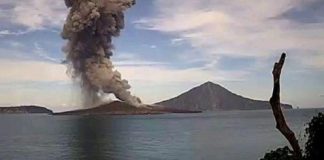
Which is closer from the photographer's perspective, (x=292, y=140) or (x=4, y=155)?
(x=292, y=140)

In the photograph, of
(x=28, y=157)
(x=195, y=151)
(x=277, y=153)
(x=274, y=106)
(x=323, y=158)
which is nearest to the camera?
(x=274, y=106)

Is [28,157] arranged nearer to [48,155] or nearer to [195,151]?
[48,155]

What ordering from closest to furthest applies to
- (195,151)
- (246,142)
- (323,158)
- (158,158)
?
(323,158), (158,158), (195,151), (246,142)

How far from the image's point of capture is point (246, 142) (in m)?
70.4

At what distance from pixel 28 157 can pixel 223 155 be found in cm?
2378

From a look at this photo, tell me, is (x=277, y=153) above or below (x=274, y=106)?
below

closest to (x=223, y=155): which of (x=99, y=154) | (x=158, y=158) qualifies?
(x=158, y=158)

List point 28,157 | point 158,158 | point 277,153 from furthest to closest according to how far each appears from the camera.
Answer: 1. point 28,157
2. point 158,158
3. point 277,153

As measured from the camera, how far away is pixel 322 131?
1412 cm

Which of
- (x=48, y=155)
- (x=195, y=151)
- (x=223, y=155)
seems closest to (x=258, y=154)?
(x=223, y=155)

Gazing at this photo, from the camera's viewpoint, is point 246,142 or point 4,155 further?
point 246,142

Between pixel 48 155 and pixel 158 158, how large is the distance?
15018 mm

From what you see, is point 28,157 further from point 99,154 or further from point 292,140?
point 292,140

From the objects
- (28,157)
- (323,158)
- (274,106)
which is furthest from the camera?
(28,157)
